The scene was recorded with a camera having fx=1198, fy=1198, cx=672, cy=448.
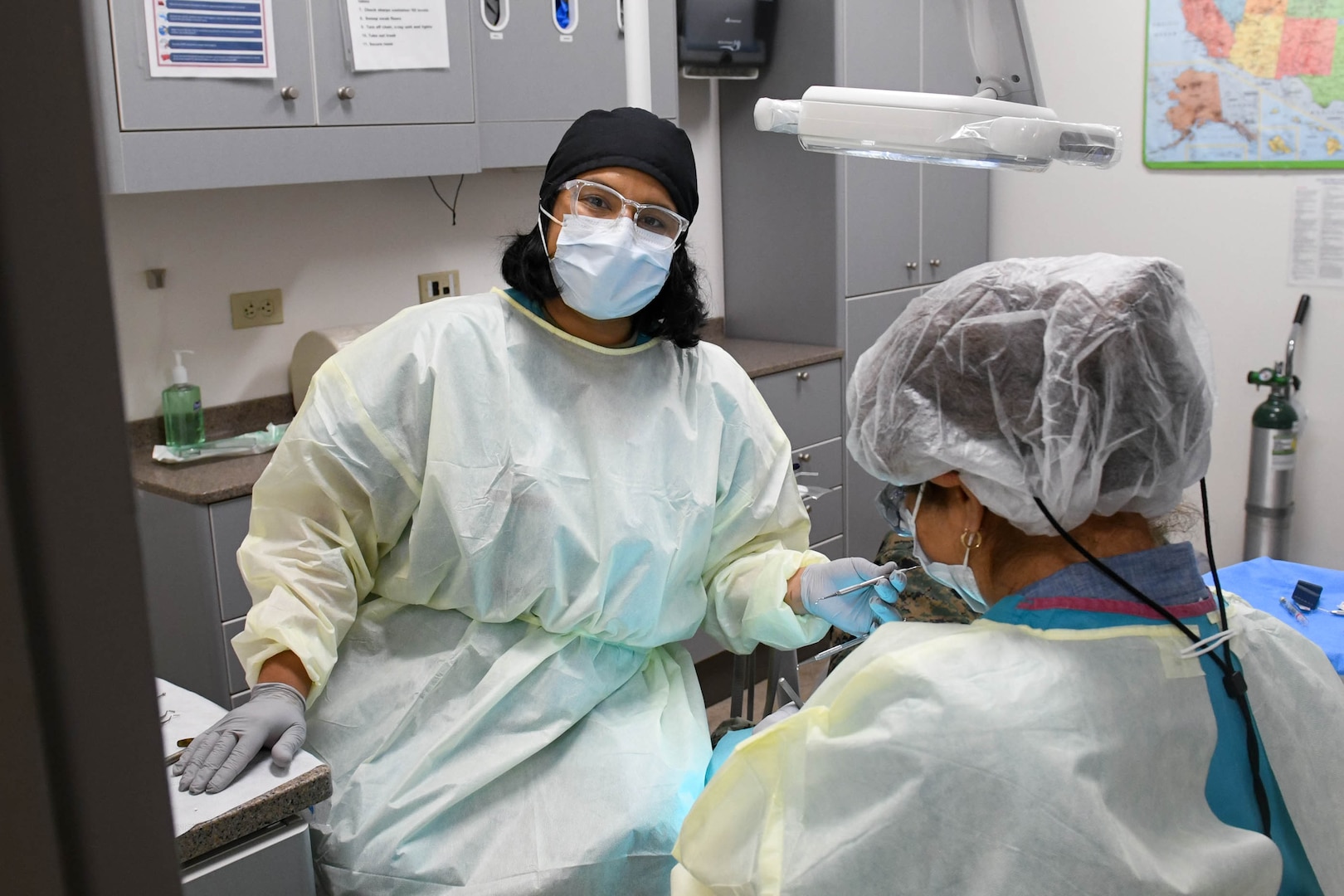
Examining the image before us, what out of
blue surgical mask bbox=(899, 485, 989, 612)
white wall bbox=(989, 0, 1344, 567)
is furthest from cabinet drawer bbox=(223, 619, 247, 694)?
white wall bbox=(989, 0, 1344, 567)

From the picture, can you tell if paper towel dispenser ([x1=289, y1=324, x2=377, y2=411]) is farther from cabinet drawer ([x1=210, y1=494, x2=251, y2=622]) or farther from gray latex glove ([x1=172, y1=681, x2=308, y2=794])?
gray latex glove ([x1=172, y1=681, x2=308, y2=794])

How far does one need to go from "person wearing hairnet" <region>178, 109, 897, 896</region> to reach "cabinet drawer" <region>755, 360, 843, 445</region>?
161cm

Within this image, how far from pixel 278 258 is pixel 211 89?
1.99 feet

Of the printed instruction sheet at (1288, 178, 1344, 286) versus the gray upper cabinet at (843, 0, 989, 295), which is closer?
the printed instruction sheet at (1288, 178, 1344, 286)

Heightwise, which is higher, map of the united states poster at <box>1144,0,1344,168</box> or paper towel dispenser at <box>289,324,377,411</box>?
map of the united states poster at <box>1144,0,1344,168</box>

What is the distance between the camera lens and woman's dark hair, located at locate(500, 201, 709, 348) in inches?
70.8

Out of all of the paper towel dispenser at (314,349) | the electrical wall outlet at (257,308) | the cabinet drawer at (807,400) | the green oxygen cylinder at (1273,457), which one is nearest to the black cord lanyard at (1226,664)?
the paper towel dispenser at (314,349)

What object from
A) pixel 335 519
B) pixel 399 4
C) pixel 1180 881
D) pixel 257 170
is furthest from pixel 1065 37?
pixel 1180 881

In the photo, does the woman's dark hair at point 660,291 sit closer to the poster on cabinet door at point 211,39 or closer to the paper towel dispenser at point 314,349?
the poster on cabinet door at point 211,39

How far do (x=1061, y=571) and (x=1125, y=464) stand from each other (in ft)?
0.35

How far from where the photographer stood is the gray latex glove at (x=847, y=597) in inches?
62.6

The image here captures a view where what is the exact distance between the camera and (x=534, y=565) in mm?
1640

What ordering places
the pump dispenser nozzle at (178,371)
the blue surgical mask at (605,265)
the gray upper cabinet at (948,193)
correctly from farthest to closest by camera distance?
the gray upper cabinet at (948,193), the pump dispenser nozzle at (178,371), the blue surgical mask at (605,265)

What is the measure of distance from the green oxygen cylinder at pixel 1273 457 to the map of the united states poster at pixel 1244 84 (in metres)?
0.49
